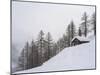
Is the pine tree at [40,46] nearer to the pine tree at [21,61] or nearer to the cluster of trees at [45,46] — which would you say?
the cluster of trees at [45,46]

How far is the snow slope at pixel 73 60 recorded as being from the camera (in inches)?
85.8

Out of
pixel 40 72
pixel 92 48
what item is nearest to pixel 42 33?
pixel 40 72

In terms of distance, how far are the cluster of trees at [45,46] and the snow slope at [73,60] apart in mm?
51

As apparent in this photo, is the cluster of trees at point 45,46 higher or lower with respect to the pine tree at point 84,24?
lower

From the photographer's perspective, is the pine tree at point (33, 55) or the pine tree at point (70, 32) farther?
the pine tree at point (70, 32)

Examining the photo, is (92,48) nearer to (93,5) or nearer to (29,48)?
(93,5)

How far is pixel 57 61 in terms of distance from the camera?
7.25 ft

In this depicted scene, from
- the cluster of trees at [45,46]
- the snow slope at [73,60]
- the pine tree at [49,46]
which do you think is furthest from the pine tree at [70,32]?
the pine tree at [49,46]

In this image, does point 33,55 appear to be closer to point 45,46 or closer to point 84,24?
point 45,46

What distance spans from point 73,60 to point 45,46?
14.4 inches

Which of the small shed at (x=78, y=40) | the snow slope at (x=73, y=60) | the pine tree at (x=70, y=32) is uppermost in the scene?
the pine tree at (x=70, y=32)

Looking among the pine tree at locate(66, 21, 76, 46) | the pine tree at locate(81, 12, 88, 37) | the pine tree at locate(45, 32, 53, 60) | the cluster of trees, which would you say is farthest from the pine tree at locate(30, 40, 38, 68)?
the pine tree at locate(81, 12, 88, 37)

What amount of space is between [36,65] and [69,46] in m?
0.43

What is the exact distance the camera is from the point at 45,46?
7.14 ft
